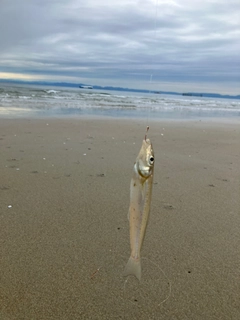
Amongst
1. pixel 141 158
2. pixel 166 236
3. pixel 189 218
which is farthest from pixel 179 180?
pixel 141 158

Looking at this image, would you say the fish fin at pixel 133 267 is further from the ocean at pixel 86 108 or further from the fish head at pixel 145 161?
the ocean at pixel 86 108

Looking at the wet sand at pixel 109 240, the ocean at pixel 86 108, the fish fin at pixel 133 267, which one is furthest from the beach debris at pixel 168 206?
the ocean at pixel 86 108

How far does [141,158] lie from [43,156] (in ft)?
17.8

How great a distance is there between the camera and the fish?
1992mm

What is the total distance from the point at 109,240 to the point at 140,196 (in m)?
1.66

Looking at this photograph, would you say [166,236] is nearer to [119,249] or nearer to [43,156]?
[119,249]

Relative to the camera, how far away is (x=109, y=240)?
362cm

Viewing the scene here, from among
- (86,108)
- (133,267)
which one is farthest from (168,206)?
(86,108)

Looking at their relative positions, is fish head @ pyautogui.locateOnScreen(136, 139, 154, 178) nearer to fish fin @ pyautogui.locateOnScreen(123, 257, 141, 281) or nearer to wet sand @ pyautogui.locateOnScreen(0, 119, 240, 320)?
fish fin @ pyautogui.locateOnScreen(123, 257, 141, 281)

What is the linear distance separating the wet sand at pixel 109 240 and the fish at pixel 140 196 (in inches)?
25.5

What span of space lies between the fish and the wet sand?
648mm

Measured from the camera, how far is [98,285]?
2873 mm

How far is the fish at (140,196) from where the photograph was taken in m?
1.99

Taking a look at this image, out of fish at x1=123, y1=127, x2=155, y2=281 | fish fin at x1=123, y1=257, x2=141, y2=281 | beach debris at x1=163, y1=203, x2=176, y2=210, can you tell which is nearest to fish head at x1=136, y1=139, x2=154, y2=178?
fish at x1=123, y1=127, x2=155, y2=281
